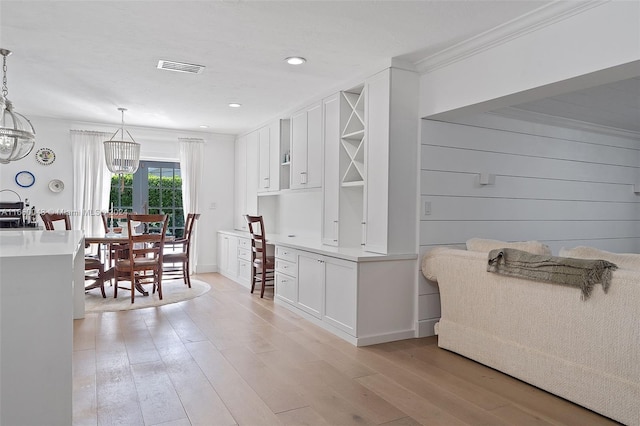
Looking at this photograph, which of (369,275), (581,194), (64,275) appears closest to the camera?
(64,275)

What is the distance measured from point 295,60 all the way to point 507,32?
1.71 metres

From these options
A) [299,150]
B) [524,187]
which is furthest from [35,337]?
[524,187]

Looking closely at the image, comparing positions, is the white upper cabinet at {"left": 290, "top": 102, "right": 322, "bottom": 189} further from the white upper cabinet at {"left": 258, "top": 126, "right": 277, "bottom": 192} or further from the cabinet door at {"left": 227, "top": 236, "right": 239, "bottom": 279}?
the cabinet door at {"left": 227, "top": 236, "right": 239, "bottom": 279}

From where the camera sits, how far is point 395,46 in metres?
3.37

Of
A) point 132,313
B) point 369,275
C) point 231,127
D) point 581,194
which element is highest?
point 231,127

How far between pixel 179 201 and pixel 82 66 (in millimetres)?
3629

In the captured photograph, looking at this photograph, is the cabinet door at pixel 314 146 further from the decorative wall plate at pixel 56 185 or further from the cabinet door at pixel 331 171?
the decorative wall plate at pixel 56 185

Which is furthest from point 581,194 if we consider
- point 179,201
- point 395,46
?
point 179,201

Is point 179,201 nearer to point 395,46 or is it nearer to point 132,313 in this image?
point 132,313

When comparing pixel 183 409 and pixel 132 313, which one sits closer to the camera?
pixel 183 409

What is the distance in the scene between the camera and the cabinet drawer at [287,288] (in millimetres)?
4685

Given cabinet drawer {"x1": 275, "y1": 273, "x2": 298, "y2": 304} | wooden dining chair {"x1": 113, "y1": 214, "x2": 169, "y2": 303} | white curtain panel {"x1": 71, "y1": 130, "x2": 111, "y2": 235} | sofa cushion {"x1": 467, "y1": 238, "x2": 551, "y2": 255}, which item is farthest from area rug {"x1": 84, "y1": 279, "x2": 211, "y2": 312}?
sofa cushion {"x1": 467, "y1": 238, "x2": 551, "y2": 255}

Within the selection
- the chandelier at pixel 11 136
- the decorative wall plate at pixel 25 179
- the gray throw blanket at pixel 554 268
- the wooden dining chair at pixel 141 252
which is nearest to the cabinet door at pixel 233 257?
the wooden dining chair at pixel 141 252

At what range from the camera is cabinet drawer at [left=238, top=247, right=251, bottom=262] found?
607cm
